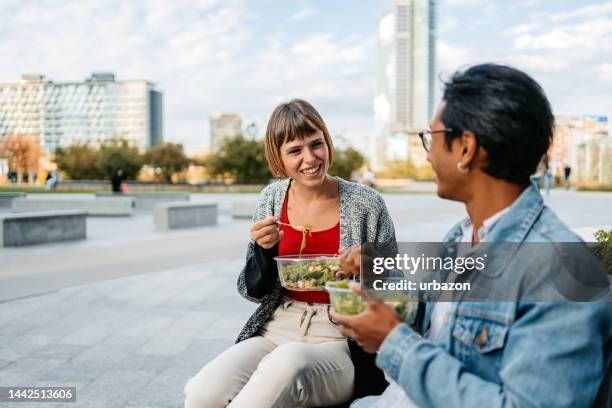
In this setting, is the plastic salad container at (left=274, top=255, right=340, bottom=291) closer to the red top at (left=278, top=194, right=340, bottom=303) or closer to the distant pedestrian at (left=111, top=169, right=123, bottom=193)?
the red top at (left=278, top=194, right=340, bottom=303)

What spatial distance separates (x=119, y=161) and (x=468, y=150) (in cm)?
4847

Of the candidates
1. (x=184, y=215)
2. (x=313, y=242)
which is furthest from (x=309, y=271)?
(x=184, y=215)

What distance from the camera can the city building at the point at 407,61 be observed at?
531 ft

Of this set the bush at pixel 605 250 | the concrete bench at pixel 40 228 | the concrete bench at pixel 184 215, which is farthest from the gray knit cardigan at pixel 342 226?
the concrete bench at pixel 184 215

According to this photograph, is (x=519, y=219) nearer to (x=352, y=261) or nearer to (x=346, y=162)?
(x=352, y=261)

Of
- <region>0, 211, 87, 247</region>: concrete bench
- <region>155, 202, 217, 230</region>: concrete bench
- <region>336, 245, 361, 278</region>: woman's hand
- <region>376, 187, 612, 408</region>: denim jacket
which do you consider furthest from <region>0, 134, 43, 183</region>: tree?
<region>376, 187, 612, 408</region>: denim jacket

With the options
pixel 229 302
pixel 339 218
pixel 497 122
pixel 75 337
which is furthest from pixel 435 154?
pixel 229 302

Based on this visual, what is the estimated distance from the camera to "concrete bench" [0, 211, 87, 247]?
10281 mm

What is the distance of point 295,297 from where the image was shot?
8.17ft

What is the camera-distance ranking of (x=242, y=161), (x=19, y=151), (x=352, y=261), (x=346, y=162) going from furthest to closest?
(x=19, y=151)
(x=346, y=162)
(x=242, y=161)
(x=352, y=261)

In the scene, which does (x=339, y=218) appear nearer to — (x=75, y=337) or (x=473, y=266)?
(x=473, y=266)

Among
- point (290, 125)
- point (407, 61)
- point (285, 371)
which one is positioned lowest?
point (285, 371)

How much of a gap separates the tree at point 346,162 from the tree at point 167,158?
1249 cm

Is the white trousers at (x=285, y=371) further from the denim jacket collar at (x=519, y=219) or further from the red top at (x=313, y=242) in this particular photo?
the denim jacket collar at (x=519, y=219)
